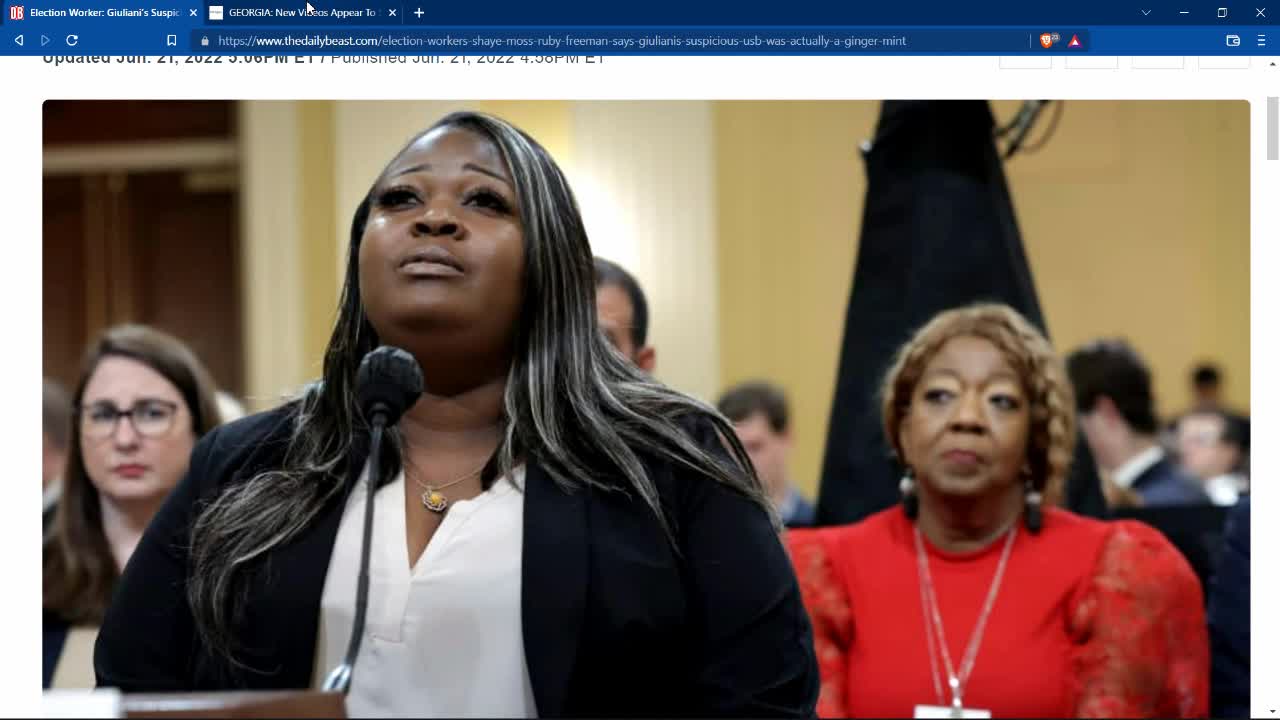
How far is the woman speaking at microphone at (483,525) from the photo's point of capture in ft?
5.81

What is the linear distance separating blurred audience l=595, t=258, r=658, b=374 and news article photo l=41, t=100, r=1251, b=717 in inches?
0.5

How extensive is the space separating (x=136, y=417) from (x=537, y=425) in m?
1.72

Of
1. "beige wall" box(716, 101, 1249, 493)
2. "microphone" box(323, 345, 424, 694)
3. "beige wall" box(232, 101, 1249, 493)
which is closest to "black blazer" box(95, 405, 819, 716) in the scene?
"microphone" box(323, 345, 424, 694)

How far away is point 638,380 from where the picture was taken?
6.61 feet

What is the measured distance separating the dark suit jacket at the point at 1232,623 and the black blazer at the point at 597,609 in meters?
1.42

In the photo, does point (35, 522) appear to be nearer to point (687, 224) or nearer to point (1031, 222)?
point (687, 224)

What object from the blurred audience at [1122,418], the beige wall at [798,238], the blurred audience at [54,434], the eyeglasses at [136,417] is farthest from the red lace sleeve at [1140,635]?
the blurred audience at [54,434]

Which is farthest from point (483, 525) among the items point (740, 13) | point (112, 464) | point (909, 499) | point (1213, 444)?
point (1213, 444)

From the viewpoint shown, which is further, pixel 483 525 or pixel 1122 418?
pixel 1122 418

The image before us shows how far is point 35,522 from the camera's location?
2098 mm

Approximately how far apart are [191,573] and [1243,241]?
654 centimetres

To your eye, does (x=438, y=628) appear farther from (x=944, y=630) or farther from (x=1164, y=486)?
(x=1164, y=486)

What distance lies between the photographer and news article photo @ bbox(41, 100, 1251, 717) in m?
1.79

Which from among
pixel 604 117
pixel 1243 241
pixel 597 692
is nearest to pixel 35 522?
pixel 597 692
